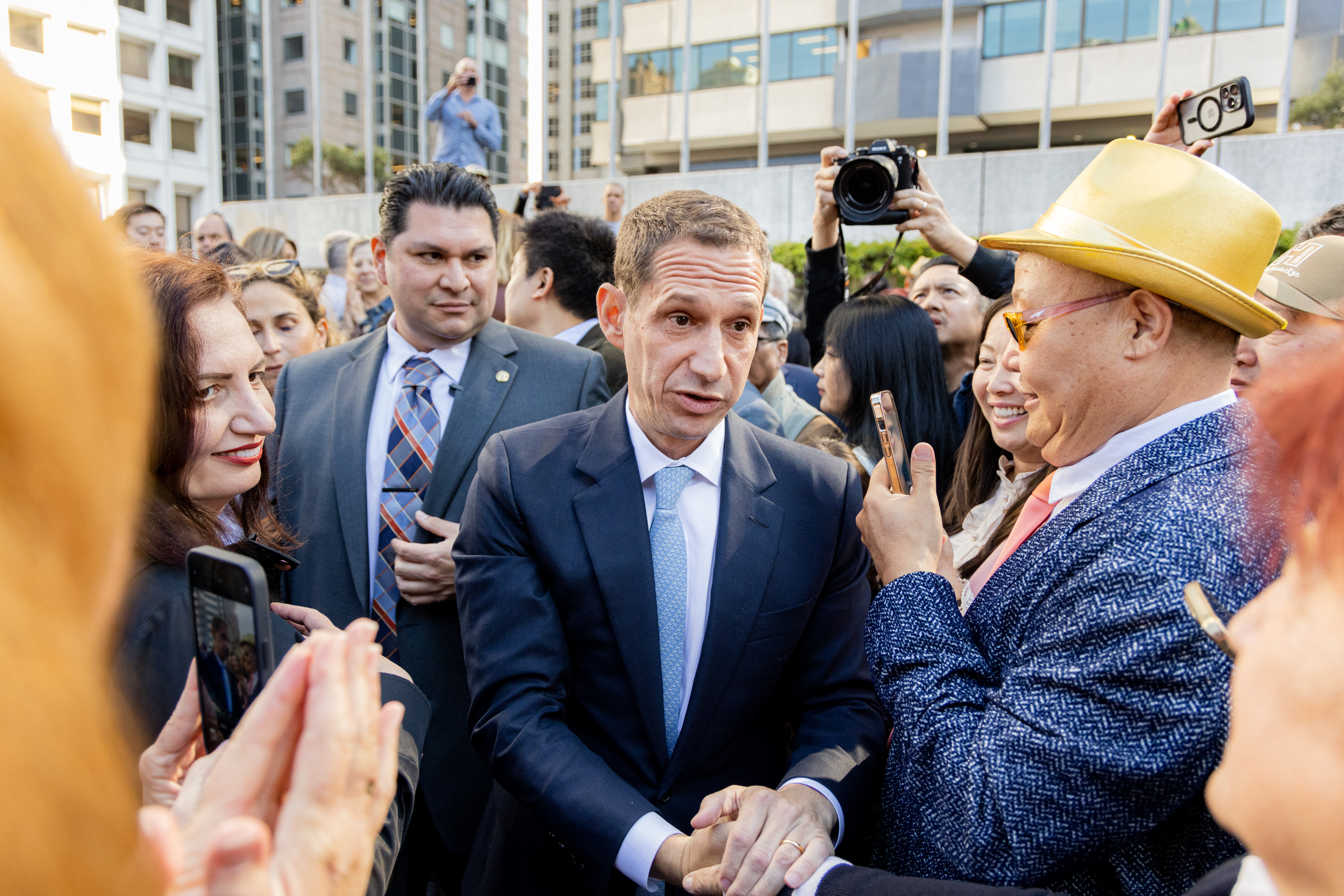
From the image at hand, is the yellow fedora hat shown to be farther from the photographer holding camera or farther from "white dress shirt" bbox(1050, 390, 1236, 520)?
the photographer holding camera

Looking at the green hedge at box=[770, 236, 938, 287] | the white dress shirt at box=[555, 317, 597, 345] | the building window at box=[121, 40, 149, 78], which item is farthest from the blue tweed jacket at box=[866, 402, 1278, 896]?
the building window at box=[121, 40, 149, 78]

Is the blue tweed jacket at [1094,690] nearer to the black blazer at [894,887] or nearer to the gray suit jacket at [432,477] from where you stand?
the black blazer at [894,887]

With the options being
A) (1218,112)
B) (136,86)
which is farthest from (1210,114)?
(136,86)

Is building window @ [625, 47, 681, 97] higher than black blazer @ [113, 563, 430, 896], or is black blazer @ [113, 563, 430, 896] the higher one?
building window @ [625, 47, 681, 97]

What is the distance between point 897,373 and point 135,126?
128 ft

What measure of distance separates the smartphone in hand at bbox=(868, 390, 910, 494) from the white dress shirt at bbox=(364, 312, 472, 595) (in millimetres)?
1533

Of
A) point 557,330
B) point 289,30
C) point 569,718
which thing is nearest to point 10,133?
point 569,718

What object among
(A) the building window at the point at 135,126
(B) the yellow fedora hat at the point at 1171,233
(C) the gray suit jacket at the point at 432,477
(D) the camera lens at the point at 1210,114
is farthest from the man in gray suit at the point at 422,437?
(A) the building window at the point at 135,126

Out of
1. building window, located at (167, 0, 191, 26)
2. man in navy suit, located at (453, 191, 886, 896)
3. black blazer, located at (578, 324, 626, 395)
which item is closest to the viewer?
man in navy suit, located at (453, 191, 886, 896)

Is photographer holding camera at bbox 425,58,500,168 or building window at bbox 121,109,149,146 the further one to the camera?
building window at bbox 121,109,149,146

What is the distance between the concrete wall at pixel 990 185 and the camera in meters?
12.5

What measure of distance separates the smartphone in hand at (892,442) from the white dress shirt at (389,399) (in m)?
1.53

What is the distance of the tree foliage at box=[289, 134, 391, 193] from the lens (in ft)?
109

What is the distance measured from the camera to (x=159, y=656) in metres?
1.31
